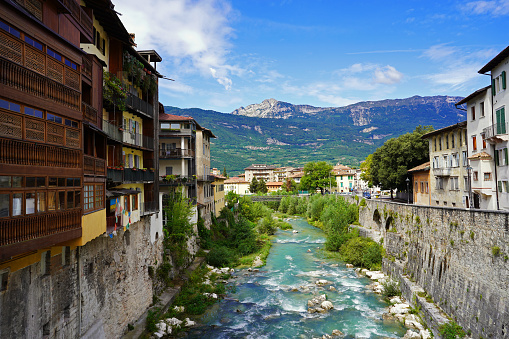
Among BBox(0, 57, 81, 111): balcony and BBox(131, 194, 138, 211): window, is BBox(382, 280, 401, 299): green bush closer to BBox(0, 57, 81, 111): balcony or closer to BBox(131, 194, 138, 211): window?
BBox(131, 194, 138, 211): window

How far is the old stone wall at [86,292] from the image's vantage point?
32.9 ft

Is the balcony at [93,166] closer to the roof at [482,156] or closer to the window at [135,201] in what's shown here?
the window at [135,201]

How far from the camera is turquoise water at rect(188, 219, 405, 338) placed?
21000mm

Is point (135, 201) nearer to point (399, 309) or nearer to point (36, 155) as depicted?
point (36, 155)

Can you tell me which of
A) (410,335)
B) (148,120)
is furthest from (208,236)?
(410,335)

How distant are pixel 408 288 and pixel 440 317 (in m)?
5.55

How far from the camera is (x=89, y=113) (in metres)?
13.9

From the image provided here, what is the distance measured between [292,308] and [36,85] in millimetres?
21643

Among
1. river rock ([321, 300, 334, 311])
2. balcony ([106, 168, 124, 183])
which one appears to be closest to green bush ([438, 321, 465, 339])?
river rock ([321, 300, 334, 311])

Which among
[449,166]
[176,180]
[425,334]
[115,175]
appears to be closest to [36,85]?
[115,175]

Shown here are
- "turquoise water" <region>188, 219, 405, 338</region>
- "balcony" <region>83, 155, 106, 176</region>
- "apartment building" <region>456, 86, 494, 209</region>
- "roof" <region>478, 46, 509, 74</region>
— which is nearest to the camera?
"balcony" <region>83, 155, 106, 176</region>

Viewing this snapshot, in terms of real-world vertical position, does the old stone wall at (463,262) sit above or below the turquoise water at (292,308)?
above

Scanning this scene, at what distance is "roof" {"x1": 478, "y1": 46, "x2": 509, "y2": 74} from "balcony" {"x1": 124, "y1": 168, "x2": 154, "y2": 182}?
2588 cm

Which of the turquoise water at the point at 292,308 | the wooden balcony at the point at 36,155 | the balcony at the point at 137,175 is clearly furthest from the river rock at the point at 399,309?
the wooden balcony at the point at 36,155
